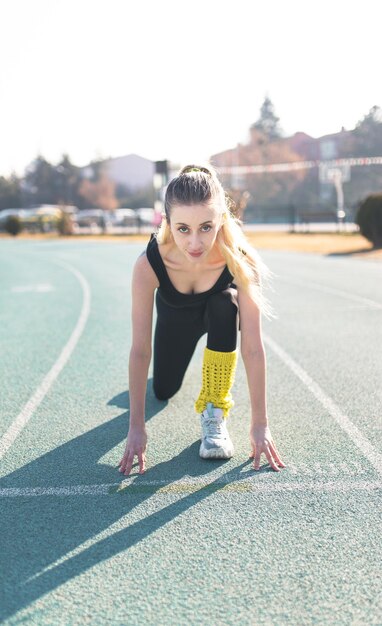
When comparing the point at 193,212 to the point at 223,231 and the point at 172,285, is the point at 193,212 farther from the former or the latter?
the point at 172,285

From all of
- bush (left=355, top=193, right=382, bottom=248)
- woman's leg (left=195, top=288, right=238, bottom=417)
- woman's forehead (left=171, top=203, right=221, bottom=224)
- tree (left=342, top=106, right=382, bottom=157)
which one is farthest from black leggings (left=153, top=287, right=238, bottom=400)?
tree (left=342, top=106, right=382, bottom=157)

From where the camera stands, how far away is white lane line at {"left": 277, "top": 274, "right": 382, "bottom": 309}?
985 centimetres

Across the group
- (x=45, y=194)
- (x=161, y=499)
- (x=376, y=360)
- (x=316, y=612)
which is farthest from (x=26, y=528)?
(x=45, y=194)

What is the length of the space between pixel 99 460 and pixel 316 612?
1.82 meters

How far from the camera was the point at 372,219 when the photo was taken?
1988cm

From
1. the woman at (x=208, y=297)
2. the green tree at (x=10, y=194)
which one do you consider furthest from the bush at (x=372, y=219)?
the green tree at (x=10, y=194)

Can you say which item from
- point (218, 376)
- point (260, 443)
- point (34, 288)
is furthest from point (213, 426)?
point (34, 288)

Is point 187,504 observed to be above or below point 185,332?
below

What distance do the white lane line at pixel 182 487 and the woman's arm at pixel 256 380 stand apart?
6.7 inches

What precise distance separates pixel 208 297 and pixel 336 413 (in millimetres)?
1396

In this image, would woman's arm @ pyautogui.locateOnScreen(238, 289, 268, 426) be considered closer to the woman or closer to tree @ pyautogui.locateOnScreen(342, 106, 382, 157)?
the woman

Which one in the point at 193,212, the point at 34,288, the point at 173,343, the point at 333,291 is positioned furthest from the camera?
the point at 34,288

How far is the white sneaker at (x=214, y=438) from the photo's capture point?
371 centimetres

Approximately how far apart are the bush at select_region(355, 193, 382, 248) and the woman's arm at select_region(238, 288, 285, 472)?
1707 centimetres
